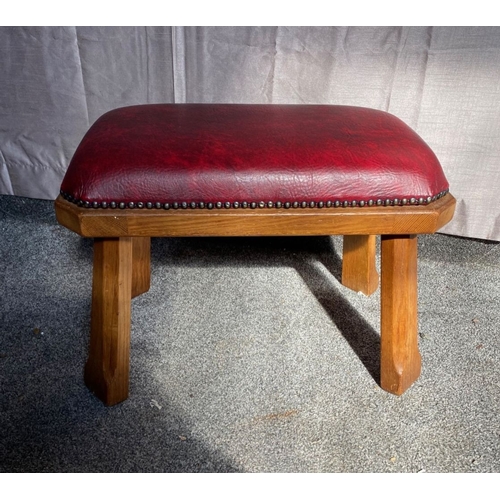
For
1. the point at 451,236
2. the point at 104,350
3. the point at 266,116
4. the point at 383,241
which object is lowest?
the point at 451,236

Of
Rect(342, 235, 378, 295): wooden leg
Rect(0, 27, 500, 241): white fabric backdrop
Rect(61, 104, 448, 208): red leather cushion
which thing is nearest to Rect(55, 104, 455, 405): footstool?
Rect(61, 104, 448, 208): red leather cushion

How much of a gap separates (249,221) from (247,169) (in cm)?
6

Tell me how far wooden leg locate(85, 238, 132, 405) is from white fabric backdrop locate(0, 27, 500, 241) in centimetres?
63

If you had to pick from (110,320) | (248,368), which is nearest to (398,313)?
(248,368)

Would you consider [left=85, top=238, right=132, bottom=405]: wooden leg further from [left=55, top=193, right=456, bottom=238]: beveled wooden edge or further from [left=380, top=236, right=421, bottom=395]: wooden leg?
[left=380, top=236, right=421, bottom=395]: wooden leg

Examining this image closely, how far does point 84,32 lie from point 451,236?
912 millimetres

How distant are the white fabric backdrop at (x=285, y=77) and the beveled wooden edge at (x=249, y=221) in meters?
0.55

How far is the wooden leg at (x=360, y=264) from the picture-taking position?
108 centimetres

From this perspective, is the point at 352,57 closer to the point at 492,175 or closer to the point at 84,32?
the point at 492,175

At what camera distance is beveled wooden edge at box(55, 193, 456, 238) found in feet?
2.40

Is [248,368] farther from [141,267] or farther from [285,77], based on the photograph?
[285,77]

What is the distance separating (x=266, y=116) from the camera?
2.84ft

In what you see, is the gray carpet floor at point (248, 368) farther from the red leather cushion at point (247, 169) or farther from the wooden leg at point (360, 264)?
the red leather cushion at point (247, 169)

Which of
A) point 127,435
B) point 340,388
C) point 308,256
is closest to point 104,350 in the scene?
point 127,435
